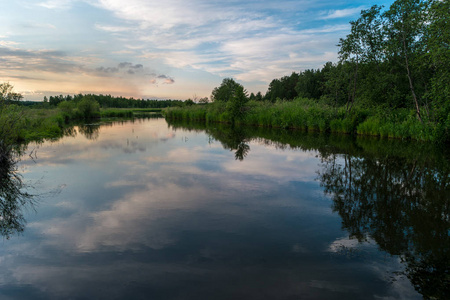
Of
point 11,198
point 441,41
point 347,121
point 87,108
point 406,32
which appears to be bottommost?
point 11,198

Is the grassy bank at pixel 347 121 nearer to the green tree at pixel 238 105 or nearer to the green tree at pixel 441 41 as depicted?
the green tree at pixel 238 105

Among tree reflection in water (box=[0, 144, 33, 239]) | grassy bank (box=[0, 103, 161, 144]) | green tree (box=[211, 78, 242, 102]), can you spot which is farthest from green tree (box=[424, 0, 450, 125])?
green tree (box=[211, 78, 242, 102])

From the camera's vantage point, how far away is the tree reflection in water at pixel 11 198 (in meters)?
6.16

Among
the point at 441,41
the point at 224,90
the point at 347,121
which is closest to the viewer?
the point at 441,41

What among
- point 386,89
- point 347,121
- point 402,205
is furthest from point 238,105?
point 402,205

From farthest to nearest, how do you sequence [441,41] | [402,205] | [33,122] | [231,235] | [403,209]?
[33,122] < [441,41] < [402,205] < [403,209] < [231,235]

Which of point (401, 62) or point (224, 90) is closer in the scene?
Answer: point (401, 62)

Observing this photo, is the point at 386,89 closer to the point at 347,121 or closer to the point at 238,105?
the point at 347,121

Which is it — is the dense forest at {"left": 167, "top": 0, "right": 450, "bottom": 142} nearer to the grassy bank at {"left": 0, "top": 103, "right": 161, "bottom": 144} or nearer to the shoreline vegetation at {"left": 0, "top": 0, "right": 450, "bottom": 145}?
the shoreline vegetation at {"left": 0, "top": 0, "right": 450, "bottom": 145}

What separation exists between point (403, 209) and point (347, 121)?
18.7 meters

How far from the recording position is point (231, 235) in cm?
559

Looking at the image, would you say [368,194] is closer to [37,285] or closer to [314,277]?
[314,277]

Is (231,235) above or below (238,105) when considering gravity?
below

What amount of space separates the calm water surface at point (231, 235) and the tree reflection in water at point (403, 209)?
0.03 meters
